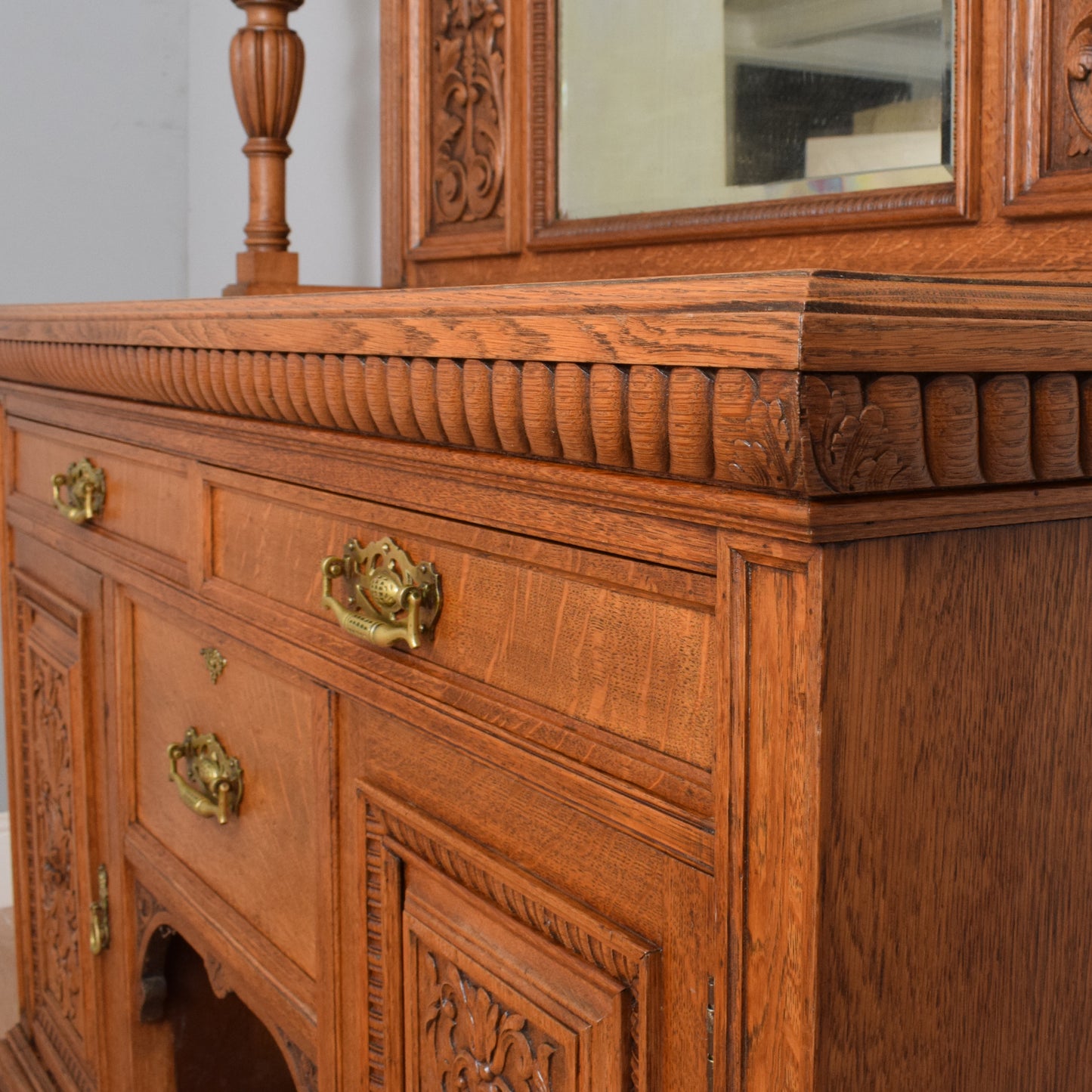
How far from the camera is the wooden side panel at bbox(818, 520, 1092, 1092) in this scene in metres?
0.38

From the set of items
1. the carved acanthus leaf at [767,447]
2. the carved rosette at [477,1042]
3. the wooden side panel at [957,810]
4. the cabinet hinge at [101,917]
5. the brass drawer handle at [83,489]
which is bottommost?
the cabinet hinge at [101,917]

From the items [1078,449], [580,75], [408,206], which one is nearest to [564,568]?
[1078,449]

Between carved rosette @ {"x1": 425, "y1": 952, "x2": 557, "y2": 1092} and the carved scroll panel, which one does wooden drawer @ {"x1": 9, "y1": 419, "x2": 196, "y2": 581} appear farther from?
the carved scroll panel

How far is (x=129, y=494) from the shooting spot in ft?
3.14

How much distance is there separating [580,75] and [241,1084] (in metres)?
0.90

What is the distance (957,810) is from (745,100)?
1.87 ft

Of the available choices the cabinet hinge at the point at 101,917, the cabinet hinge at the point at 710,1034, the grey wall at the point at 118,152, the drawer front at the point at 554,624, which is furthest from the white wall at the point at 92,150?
the cabinet hinge at the point at 710,1034

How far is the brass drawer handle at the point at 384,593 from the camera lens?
0.58 meters

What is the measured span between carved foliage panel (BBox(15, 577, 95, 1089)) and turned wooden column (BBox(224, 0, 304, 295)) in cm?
38

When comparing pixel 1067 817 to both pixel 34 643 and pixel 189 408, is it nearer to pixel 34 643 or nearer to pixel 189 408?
pixel 189 408

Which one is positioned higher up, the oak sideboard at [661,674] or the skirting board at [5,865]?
the oak sideboard at [661,674]

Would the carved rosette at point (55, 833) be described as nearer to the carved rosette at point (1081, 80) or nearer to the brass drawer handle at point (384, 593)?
the brass drawer handle at point (384, 593)

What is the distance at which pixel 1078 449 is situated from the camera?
39 centimetres

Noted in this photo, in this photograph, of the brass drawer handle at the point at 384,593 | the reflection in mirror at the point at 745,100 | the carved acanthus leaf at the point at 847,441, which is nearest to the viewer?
the carved acanthus leaf at the point at 847,441
